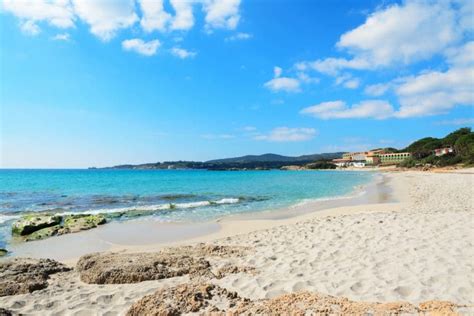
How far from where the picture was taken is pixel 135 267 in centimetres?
→ 589

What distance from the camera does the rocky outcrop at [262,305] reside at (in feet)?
13.0

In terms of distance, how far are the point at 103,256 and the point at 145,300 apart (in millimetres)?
3078

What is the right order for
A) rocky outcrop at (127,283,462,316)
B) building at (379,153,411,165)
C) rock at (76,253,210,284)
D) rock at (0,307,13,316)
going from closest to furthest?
rocky outcrop at (127,283,462,316), rock at (0,307,13,316), rock at (76,253,210,284), building at (379,153,411,165)

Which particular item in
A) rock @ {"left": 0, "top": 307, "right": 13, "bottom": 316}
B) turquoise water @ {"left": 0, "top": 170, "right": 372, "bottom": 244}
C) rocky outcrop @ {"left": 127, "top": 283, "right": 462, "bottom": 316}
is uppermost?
rock @ {"left": 0, "top": 307, "right": 13, "bottom": 316}

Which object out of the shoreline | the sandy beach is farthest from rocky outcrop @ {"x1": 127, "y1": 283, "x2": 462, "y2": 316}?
the shoreline

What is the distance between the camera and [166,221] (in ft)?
48.6

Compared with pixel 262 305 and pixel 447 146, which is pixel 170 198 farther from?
pixel 447 146

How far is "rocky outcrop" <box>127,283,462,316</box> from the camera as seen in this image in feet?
13.0

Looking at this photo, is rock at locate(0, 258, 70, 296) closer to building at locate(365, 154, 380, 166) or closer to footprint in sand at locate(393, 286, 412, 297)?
footprint in sand at locate(393, 286, 412, 297)

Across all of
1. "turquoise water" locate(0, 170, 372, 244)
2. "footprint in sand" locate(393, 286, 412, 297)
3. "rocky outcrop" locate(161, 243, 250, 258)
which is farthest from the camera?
"turquoise water" locate(0, 170, 372, 244)

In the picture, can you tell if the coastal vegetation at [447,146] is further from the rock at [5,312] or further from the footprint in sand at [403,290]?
the rock at [5,312]

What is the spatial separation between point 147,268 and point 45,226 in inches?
393

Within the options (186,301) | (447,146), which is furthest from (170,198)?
(447,146)

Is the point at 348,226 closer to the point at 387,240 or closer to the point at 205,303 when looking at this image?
the point at 387,240
